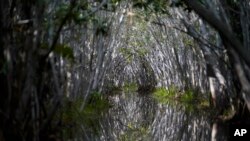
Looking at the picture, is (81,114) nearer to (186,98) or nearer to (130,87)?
(186,98)

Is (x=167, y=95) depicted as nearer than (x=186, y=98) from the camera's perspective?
No

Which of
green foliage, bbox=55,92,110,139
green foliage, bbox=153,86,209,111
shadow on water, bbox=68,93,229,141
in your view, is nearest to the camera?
green foliage, bbox=55,92,110,139

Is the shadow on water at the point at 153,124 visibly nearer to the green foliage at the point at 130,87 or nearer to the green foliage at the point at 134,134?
the green foliage at the point at 134,134

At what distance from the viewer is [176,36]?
1109 centimetres

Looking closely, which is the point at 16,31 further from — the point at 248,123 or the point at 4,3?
the point at 248,123

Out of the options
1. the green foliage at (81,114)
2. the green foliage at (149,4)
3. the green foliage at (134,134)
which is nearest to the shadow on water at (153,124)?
the green foliage at (134,134)

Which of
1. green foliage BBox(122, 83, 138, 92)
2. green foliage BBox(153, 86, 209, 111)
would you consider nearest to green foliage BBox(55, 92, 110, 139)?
green foliage BBox(153, 86, 209, 111)

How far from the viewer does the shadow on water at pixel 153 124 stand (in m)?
8.42

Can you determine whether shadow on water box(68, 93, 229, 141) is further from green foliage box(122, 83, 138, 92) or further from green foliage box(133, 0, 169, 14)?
green foliage box(122, 83, 138, 92)

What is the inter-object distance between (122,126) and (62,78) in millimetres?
6339

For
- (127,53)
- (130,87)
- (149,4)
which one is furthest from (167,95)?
(149,4)

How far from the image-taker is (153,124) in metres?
11.1

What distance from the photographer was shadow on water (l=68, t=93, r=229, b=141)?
8.42 metres

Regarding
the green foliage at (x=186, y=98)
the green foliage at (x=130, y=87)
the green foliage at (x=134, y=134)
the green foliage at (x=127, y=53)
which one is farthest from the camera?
the green foliage at (x=130, y=87)
